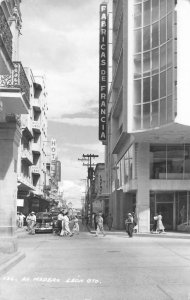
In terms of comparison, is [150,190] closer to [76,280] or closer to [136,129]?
[136,129]

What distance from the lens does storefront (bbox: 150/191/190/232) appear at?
46.0 meters

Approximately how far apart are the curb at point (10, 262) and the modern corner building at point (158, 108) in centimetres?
2175

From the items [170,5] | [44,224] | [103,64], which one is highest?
[170,5]

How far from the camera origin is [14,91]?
724 inches

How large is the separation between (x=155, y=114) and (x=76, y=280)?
28432 millimetres

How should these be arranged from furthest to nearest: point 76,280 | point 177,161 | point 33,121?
point 33,121
point 177,161
point 76,280

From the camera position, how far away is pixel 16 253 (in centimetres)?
1944

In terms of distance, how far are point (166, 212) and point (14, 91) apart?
30.7 metres

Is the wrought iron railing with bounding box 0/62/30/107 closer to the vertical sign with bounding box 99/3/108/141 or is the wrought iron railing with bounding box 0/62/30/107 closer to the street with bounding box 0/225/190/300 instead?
the street with bounding box 0/225/190/300

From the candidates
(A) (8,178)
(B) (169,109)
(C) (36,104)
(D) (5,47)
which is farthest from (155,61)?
(C) (36,104)

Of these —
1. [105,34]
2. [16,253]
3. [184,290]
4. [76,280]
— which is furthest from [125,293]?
[105,34]

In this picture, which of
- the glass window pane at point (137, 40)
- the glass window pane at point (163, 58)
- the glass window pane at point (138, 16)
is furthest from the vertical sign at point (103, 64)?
the glass window pane at point (163, 58)

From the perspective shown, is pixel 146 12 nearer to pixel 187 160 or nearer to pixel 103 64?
pixel 187 160

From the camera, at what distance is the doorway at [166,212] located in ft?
153
